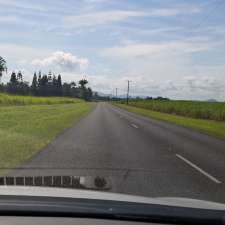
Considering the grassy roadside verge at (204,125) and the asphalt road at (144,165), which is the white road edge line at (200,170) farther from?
the grassy roadside verge at (204,125)

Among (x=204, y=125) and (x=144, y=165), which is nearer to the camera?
(x=144, y=165)

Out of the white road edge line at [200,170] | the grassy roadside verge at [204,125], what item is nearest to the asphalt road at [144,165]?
the white road edge line at [200,170]

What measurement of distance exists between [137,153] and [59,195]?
35.2 feet

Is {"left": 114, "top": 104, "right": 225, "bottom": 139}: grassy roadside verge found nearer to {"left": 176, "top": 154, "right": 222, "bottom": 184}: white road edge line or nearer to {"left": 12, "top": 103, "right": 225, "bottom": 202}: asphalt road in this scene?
{"left": 12, "top": 103, "right": 225, "bottom": 202}: asphalt road

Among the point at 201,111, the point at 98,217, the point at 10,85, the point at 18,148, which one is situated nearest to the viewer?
the point at 98,217

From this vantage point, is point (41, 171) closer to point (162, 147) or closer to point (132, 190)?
point (132, 190)

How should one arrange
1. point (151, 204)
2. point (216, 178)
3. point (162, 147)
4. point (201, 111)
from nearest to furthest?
1. point (151, 204)
2. point (216, 178)
3. point (162, 147)
4. point (201, 111)

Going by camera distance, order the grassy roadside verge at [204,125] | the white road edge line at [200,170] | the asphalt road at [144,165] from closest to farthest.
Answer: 1. the asphalt road at [144,165]
2. the white road edge line at [200,170]
3. the grassy roadside verge at [204,125]

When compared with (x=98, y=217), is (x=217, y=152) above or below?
below

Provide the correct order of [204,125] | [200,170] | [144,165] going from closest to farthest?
[200,170], [144,165], [204,125]

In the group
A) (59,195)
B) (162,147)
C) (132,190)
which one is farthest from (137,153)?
(59,195)

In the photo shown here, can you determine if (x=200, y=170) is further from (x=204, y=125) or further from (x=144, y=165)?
(x=204, y=125)

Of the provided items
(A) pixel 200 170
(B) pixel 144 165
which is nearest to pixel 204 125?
(B) pixel 144 165

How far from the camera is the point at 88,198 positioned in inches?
151
